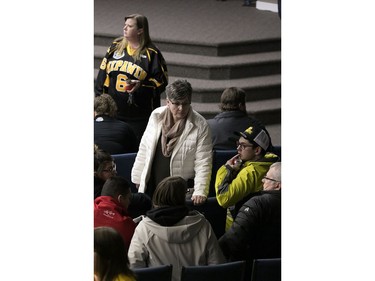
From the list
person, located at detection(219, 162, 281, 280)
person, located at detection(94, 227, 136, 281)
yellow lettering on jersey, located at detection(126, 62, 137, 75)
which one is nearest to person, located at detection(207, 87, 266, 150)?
yellow lettering on jersey, located at detection(126, 62, 137, 75)

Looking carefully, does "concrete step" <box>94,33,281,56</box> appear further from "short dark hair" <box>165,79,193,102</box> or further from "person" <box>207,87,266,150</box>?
"short dark hair" <box>165,79,193,102</box>

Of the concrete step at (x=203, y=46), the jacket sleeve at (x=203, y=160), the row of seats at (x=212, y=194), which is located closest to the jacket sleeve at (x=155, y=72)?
the row of seats at (x=212, y=194)

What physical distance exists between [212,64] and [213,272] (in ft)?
13.0

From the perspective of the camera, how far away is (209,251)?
4301 mm

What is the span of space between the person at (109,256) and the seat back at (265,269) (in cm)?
59

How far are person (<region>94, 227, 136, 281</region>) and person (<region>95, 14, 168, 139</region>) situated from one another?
94.7 inches

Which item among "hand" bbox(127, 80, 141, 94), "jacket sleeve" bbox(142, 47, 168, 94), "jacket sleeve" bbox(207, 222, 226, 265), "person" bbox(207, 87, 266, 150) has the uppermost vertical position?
"jacket sleeve" bbox(142, 47, 168, 94)

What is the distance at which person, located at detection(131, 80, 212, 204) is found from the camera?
4934 millimetres

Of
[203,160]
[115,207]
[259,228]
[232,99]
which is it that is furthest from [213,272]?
[232,99]

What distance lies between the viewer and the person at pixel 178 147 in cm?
493
